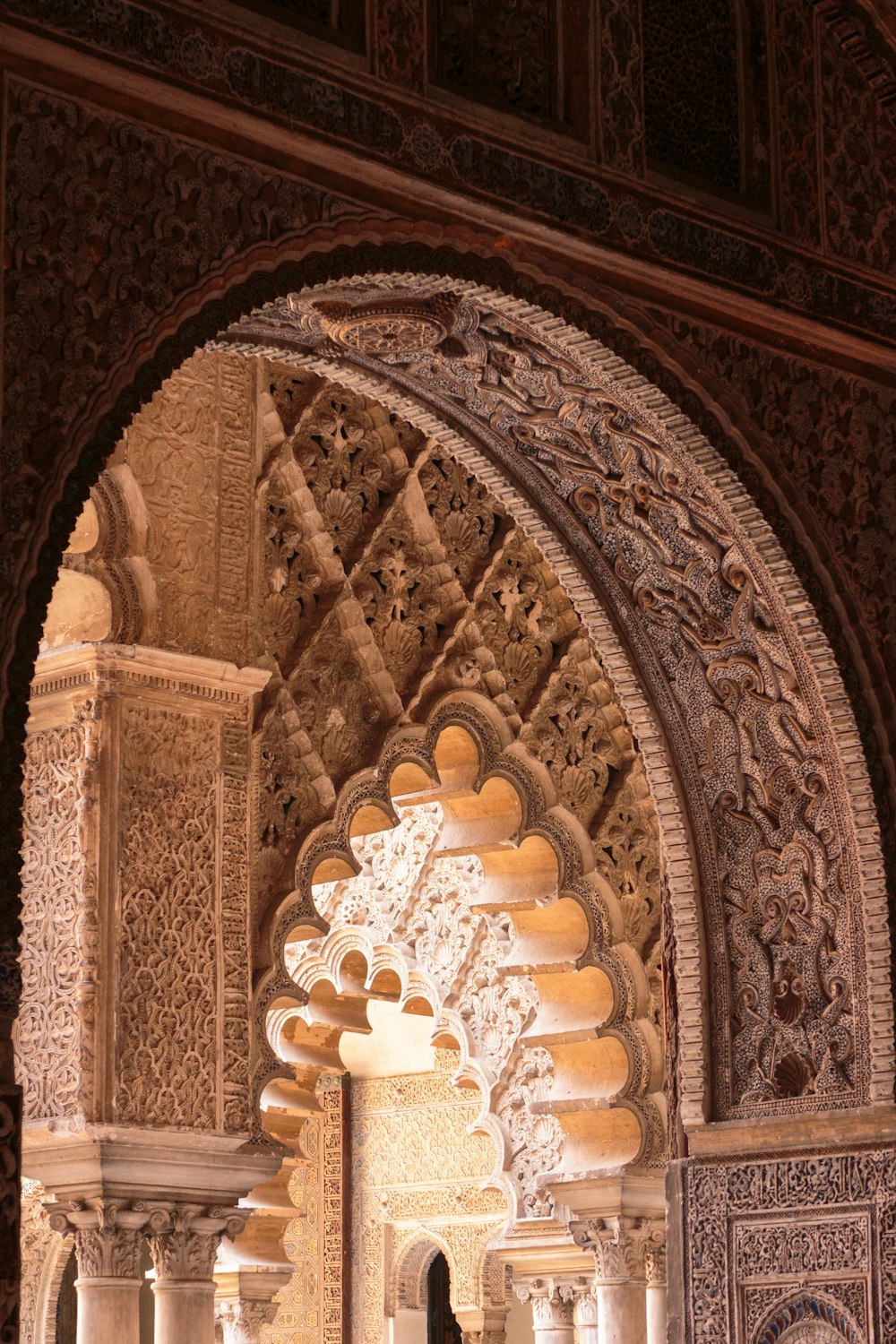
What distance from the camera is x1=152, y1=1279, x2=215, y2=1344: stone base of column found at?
23.7 feet

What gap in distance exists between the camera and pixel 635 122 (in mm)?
4781

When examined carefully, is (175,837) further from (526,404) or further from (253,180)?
(253,180)

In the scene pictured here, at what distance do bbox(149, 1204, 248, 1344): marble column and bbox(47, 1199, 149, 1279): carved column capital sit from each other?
139 millimetres

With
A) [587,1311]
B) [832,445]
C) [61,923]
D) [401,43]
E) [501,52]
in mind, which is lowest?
[587,1311]

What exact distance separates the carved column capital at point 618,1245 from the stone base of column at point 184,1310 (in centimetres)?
211

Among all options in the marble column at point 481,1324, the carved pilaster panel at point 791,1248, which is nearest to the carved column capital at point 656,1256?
the marble column at point 481,1324

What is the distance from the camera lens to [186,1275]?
723cm

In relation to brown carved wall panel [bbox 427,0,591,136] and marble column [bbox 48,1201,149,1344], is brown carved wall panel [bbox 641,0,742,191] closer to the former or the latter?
brown carved wall panel [bbox 427,0,591,136]

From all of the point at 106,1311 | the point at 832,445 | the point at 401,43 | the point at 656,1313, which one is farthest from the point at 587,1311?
the point at 401,43

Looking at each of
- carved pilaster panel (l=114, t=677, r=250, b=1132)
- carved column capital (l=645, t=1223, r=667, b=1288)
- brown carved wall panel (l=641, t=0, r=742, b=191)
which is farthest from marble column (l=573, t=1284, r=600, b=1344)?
brown carved wall panel (l=641, t=0, r=742, b=191)

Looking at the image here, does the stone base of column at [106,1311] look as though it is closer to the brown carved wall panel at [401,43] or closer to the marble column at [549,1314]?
the marble column at [549,1314]

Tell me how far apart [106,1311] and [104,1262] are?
144mm

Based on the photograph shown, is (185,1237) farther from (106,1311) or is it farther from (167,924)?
(167,924)

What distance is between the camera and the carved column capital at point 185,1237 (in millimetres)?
7117
